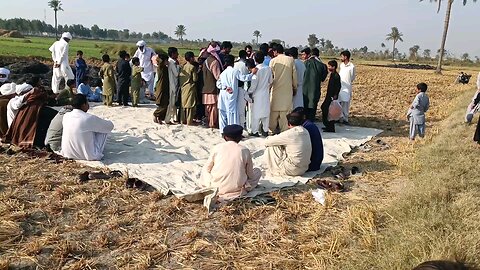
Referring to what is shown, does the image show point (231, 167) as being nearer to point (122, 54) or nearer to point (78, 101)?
point (78, 101)

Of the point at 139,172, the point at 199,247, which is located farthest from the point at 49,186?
the point at 199,247

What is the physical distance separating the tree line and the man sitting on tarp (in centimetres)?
8711

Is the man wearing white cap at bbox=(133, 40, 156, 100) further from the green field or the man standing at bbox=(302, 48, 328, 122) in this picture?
the green field

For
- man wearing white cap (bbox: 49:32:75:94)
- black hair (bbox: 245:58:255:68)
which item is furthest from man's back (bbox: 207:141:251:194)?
man wearing white cap (bbox: 49:32:75:94)

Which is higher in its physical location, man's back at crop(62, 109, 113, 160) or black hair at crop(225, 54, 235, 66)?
black hair at crop(225, 54, 235, 66)

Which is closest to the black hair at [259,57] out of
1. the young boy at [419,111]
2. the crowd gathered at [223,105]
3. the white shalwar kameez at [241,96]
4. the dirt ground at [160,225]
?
the crowd gathered at [223,105]

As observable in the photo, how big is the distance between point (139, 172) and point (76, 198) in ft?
3.87

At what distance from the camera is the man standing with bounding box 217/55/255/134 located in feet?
25.7

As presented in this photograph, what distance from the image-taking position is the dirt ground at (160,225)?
12.7ft

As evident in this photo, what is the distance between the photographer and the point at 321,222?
469cm

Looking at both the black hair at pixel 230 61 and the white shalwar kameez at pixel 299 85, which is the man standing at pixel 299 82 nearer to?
the white shalwar kameez at pixel 299 85

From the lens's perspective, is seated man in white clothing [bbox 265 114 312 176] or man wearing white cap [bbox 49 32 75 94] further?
man wearing white cap [bbox 49 32 75 94]

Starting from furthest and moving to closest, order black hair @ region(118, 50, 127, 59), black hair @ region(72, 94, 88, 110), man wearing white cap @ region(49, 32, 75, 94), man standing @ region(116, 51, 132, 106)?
1. man wearing white cap @ region(49, 32, 75, 94)
2. man standing @ region(116, 51, 132, 106)
3. black hair @ region(118, 50, 127, 59)
4. black hair @ region(72, 94, 88, 110)

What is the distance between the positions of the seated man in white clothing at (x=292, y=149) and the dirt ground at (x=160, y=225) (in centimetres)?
40
